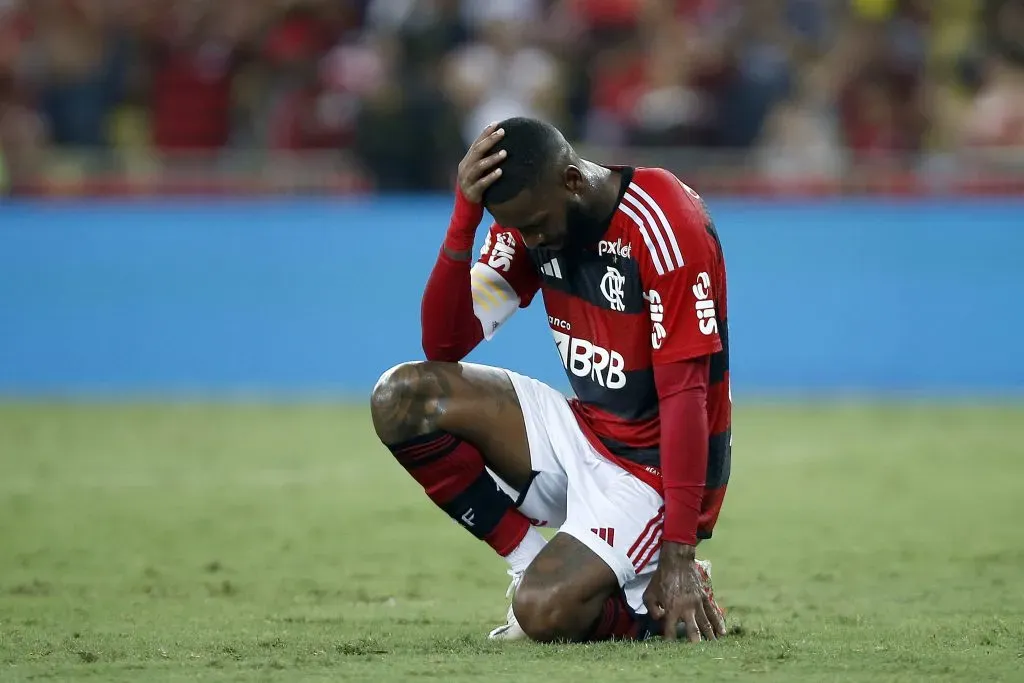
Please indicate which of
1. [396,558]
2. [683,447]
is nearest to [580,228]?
[683,447]

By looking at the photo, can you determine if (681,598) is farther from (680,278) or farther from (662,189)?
(662,189)

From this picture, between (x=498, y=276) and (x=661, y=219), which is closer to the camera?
(x=661, y=219)

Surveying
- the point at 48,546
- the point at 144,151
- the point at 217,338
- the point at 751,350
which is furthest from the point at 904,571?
the point at 144,151

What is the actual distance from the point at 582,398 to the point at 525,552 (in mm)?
524

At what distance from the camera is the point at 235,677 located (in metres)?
3.84

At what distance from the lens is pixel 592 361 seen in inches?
187

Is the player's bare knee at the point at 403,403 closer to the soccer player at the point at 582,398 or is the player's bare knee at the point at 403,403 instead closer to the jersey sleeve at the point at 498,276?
the soccer player at the point at 582,398

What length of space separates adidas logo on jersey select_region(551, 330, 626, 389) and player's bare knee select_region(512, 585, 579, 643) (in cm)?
70

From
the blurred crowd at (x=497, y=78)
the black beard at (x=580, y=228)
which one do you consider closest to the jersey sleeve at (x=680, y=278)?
the black beard at (x=580, y=228)

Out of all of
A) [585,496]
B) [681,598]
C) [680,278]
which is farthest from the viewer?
[585,496]

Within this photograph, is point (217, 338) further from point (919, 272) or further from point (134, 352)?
point (919, 272)

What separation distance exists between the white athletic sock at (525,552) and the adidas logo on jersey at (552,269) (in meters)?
0.82

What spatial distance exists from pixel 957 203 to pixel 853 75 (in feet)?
4.48

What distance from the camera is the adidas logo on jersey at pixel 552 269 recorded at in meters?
4.77
